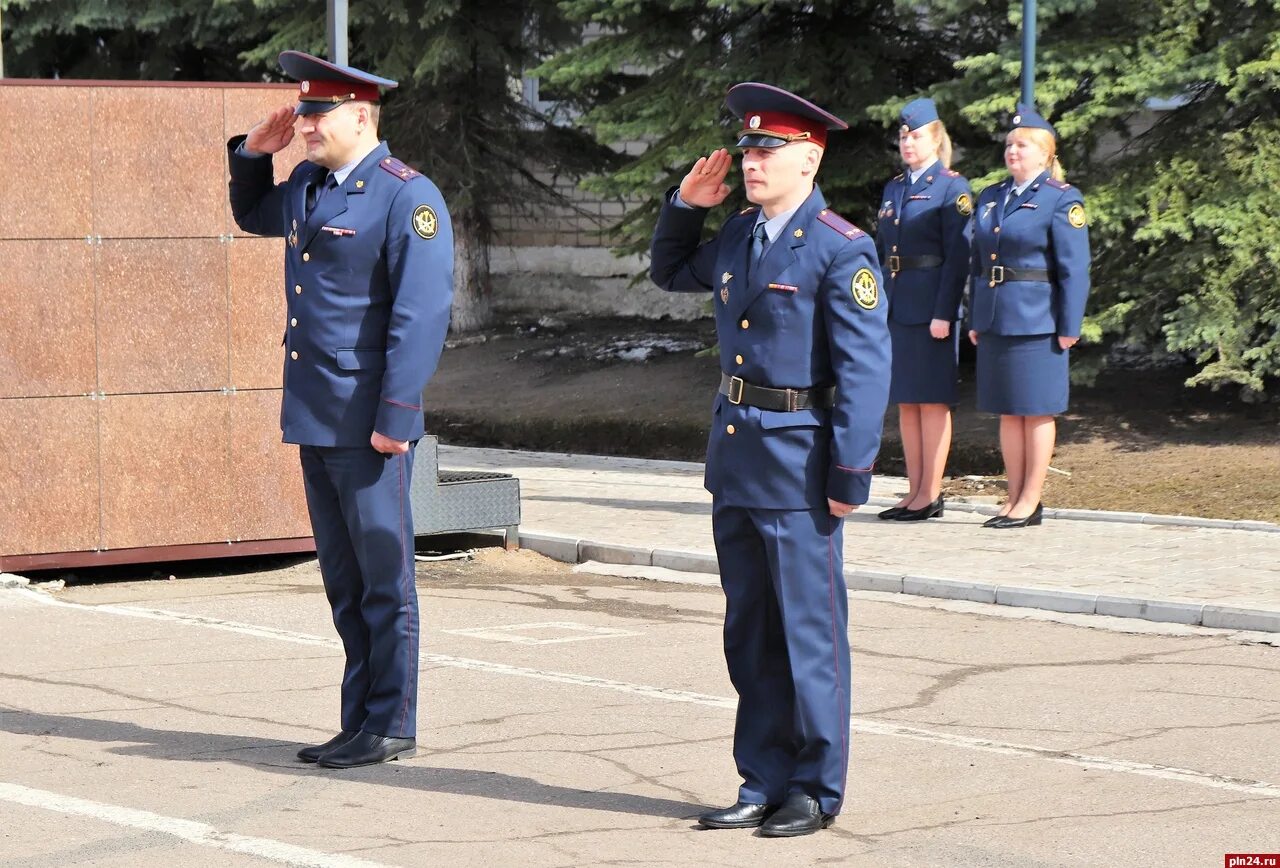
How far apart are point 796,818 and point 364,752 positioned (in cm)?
148

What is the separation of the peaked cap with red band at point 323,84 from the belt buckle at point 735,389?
4.81 ft

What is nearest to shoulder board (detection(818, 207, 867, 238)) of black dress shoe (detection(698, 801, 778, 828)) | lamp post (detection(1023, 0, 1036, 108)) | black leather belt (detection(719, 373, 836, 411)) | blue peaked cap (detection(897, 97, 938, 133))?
black leather belt (detection(719, 373, 836, 411))

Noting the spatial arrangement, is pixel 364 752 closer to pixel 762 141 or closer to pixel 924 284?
pixel 762 141

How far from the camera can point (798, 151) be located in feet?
18.4

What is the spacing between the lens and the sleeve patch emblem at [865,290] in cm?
555

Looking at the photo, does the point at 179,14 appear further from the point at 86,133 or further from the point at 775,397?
the point at 775,397

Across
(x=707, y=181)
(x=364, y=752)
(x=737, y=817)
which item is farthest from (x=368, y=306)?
(x=737, y=817)

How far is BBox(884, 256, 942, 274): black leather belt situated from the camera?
1162 centimetres

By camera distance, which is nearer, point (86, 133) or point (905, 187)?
point (86, 133)

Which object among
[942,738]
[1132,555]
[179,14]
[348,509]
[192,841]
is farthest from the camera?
[179,14]

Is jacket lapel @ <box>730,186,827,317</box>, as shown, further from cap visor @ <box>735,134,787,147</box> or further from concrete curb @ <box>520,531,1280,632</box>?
concrete curb @ <box>520,531,1280,632</box>

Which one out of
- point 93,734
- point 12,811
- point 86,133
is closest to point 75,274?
point 86,133

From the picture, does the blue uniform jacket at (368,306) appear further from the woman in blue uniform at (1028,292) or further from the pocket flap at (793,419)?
the woman in blue uniform at (1028,292)

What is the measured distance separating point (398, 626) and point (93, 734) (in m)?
1.17
